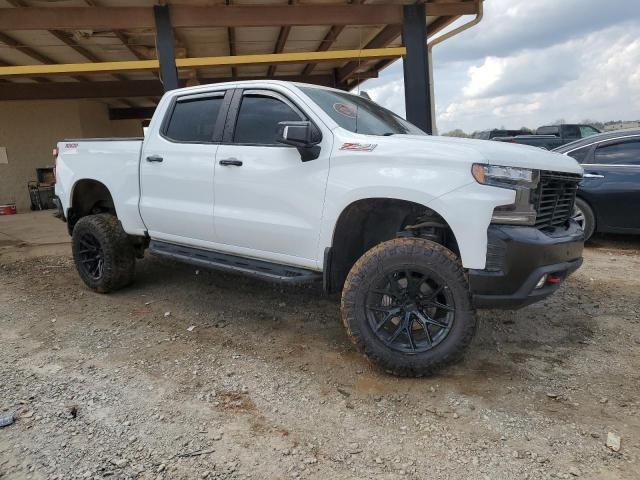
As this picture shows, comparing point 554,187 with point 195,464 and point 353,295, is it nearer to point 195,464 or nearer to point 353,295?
point 353,295

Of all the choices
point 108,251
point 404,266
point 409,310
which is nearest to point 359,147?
point 404,266

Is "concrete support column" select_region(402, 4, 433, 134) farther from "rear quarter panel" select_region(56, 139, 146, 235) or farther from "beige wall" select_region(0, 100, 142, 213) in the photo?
"beige wall" select_region(0, 100, 142, 213)

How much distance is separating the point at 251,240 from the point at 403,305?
54.0 inches

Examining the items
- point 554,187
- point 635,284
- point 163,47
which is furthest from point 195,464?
point 163,47

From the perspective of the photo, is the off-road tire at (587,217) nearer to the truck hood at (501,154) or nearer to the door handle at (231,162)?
the truck hood at (501,154)

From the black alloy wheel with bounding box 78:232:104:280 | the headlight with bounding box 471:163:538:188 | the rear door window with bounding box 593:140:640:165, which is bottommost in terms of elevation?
the black alloy wheel with bounding box 78:232:104:280

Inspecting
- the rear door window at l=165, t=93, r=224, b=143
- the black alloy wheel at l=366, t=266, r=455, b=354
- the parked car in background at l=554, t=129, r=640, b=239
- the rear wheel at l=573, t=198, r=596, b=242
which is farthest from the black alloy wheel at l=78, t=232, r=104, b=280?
the rear wheel at l=573, t=198, r=596, b=242

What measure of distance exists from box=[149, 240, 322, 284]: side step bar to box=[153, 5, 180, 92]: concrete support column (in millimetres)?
3978

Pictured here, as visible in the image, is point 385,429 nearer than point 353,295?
Yes

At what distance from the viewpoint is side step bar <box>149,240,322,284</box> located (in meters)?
3.69

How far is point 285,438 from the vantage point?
2.68 metres

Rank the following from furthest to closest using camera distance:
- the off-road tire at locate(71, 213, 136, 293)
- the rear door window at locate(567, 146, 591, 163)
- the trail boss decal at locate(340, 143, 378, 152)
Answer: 1. the rear door window at locate(567, 146, 591, 163)
2. the off-road tire at locate(71, 213, 136, 293)
3. the trail boss decal at locate(340, 143, 378, 152)

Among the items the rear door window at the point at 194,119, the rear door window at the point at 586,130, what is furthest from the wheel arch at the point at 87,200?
the rear door window at the point at 586,130

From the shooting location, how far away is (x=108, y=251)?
16.2ft
